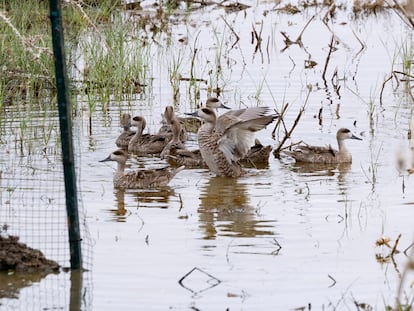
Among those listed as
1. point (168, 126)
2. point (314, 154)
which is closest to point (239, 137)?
point (314, 154)

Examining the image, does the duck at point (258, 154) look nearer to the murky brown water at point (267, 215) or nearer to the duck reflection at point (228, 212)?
the murky brown water at point (267, 215)

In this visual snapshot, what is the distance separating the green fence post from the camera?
20.4ft

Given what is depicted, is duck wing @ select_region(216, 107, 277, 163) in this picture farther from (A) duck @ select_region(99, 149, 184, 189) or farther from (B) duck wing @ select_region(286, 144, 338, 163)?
(A) duck @ select_region(99, 149, 184, 189)

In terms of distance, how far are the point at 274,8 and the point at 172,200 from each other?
12169 millimetres

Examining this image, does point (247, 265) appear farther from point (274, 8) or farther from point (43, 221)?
point (274, 8)

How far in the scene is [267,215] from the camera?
848cm

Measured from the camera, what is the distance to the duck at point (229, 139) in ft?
33.9

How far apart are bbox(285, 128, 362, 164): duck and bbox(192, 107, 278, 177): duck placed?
21.5 inches

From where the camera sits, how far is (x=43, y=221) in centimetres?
822

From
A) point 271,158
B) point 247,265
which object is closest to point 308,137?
point 271,158

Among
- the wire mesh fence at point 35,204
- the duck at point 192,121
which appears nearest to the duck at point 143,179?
the wire mesh fence at point 35,204

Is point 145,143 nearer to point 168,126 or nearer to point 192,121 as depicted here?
point 168,126

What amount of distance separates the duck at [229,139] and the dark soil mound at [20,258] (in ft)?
12.1

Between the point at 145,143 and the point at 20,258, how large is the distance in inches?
188
